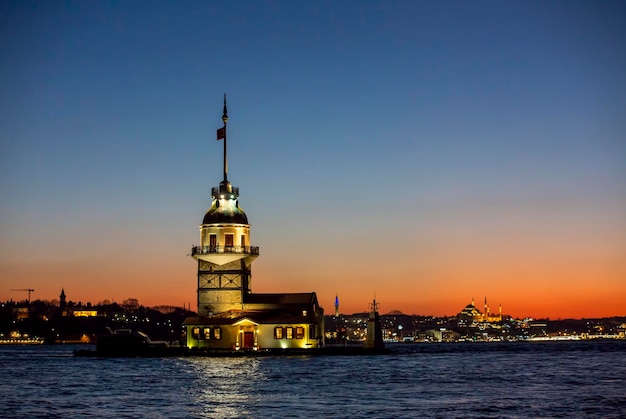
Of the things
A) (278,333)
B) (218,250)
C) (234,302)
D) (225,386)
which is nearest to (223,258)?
(218,250)

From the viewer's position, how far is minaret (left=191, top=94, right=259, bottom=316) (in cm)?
9988

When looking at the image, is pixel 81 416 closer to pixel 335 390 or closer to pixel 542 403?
pixel 335 390

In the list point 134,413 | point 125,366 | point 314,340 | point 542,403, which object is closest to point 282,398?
point 134,413

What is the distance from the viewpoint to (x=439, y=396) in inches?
2190

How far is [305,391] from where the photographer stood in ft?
189

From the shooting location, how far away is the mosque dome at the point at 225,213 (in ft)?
334

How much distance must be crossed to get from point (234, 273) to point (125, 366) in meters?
18.0

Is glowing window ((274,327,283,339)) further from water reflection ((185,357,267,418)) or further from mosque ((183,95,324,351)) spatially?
water reflection ((185,357,267,418))

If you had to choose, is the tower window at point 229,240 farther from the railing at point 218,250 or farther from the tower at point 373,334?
the tower at point 373,334

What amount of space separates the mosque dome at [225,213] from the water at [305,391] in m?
19.1

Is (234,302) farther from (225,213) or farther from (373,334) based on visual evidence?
(373,334)

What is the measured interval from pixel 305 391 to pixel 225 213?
46.7 metres

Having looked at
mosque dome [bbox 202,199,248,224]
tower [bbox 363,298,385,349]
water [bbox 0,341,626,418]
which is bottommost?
water [bbox 0,341,626,418]

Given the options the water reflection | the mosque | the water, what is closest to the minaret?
the mosque
